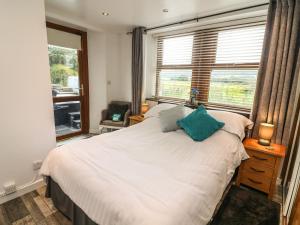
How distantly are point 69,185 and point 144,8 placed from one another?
2.50 m

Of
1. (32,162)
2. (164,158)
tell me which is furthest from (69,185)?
(32,162)

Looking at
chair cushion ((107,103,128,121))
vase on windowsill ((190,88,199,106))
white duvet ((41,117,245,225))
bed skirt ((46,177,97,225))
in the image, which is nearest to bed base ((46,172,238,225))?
bed skirt ((46,177,97,225))

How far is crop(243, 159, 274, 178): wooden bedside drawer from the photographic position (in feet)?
6.54

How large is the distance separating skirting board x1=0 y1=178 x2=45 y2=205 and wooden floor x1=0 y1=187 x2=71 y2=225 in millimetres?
46

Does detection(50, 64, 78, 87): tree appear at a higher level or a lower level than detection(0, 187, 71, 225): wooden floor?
higher

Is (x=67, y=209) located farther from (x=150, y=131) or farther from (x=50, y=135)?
(x=150, y=131)

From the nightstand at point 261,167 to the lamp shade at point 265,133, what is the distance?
0.08 metres

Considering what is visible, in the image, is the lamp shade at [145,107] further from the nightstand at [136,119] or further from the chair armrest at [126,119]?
the chair armrest at [126,119]

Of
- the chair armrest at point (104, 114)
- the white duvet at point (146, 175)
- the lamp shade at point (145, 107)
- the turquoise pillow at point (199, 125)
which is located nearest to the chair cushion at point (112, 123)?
the chair armrest at point (104, 114)

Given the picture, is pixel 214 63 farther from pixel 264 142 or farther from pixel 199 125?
pixel 264 142

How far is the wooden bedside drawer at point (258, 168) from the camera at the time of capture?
199 cm

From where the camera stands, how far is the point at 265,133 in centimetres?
210

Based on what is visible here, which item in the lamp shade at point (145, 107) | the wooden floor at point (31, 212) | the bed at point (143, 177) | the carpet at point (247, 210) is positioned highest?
the lamp shade at point (145, 107)

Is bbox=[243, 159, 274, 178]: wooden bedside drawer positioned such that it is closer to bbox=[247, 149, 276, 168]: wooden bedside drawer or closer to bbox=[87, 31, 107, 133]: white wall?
bbox=[247, 149, 276, 168]: wooden bedside drawer
